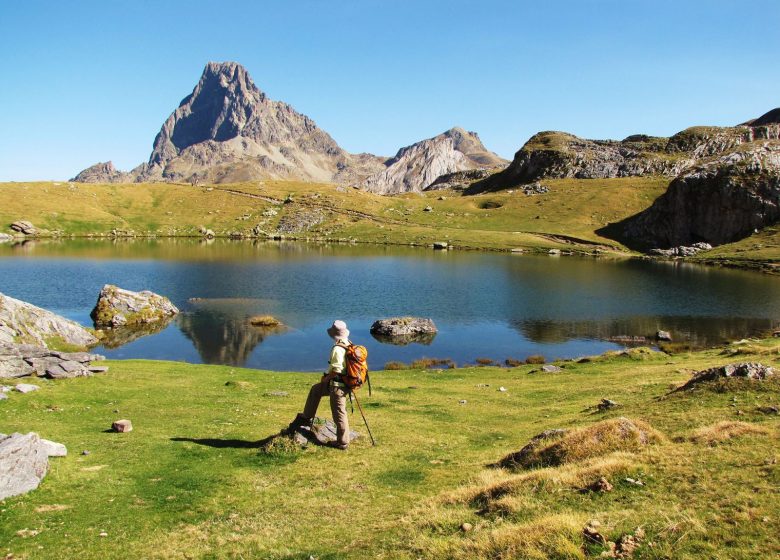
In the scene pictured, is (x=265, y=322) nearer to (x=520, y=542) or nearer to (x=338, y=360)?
(x=338, y=360)

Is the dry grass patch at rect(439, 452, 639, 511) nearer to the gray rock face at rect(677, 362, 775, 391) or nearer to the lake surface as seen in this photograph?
the gray rock face at rect(677, 362, 775, 391)

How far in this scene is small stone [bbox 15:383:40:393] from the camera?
88.8ft

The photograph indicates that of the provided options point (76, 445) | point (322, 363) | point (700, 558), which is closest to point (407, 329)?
point (322, 363)

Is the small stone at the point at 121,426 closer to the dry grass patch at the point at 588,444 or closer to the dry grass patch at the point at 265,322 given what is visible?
the dry grass patch at the point at 588,444

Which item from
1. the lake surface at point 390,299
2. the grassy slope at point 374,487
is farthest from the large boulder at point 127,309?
the grassy slope at point 374,487

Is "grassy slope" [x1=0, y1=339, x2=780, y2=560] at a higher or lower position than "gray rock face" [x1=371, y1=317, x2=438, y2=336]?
higher

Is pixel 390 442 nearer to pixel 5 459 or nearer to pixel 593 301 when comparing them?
pixel 5 459

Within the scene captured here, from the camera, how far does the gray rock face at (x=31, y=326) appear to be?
45.7 m

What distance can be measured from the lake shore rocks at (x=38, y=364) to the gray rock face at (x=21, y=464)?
53.1 ft

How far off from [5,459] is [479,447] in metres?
16.4

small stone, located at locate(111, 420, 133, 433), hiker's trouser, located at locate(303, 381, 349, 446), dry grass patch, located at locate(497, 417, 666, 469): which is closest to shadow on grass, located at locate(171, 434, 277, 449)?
small stone, located at locate(111, 420, 133, 433)

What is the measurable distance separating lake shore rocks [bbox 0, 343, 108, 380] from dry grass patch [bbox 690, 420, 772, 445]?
33.1 metres

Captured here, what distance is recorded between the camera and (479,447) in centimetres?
2184

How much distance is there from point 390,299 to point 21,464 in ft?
257
